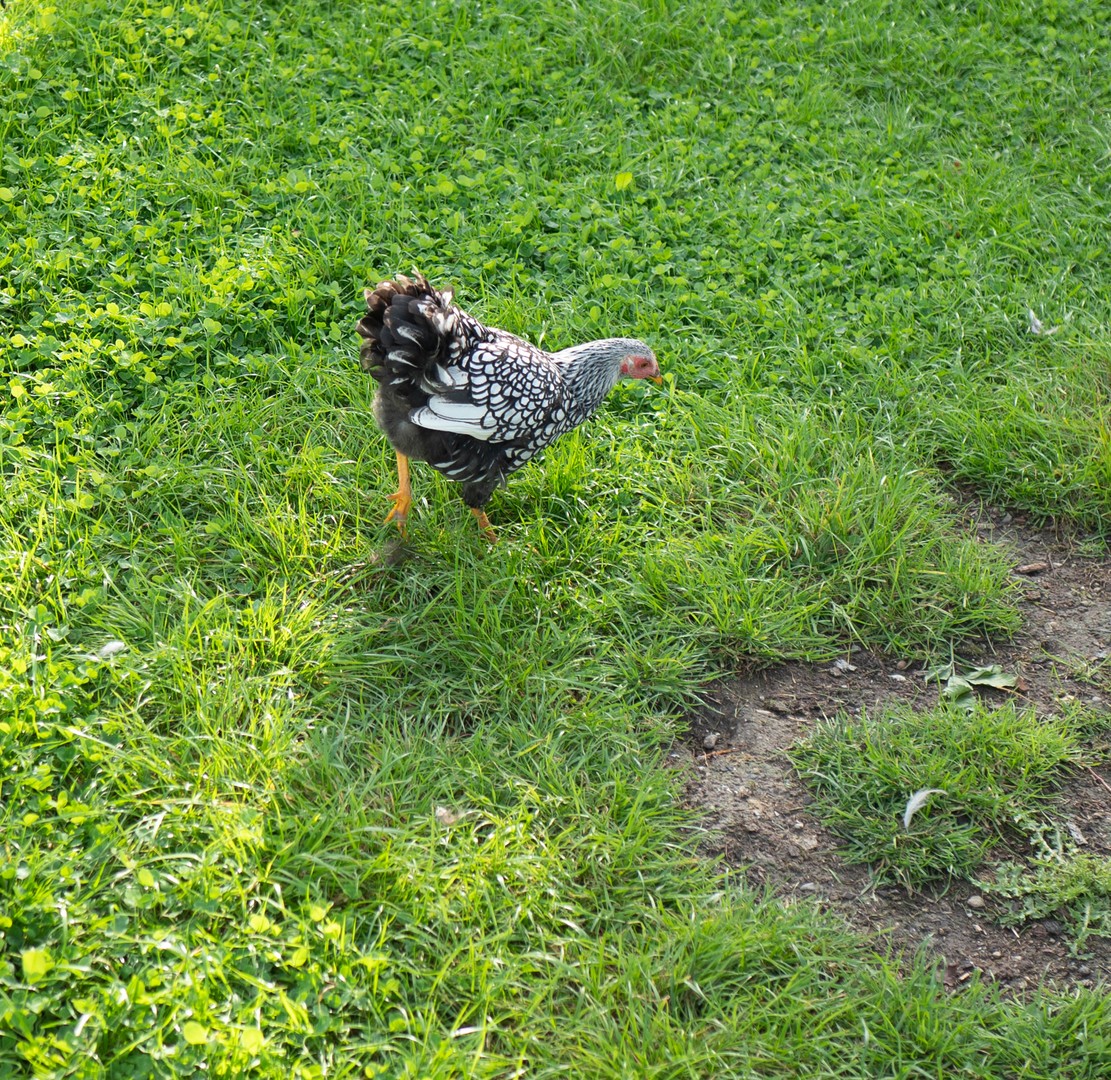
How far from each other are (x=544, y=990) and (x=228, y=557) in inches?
73.7

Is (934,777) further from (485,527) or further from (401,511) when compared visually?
(401,511)

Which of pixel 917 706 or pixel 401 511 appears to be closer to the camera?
pixel 917 706

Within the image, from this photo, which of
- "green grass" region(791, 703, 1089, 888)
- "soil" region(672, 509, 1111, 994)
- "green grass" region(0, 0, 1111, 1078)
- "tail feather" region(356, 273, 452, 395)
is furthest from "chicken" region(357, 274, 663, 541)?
"green grass" region(791, 703, 1089, 888)

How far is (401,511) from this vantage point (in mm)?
4062

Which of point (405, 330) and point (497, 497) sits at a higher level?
point (405, 330)

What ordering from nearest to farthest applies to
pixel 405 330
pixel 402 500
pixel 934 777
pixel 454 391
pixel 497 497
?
pixel 934 777 → pixel 405 330 → pixel 454 391 → pixel 402 500 → pixel 497 497

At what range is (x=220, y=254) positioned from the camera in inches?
193

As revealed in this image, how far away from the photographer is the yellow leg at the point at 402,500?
403 centimetres

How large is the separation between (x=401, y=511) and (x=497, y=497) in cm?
40

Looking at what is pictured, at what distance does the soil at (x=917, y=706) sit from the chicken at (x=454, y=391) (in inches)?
43.6

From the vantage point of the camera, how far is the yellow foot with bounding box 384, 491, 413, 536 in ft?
13.3

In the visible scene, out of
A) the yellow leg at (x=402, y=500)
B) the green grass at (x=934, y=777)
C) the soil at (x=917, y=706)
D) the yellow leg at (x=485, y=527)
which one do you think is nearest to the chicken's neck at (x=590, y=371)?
the yellow leg at (x=485, y=527)

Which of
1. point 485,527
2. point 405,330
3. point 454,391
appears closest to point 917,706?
point 485,527

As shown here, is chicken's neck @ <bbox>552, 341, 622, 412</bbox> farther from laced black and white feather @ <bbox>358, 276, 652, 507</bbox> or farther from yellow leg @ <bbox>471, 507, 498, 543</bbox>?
yellow leg @ <bbox>471, 507, 498, 543</bbox>
